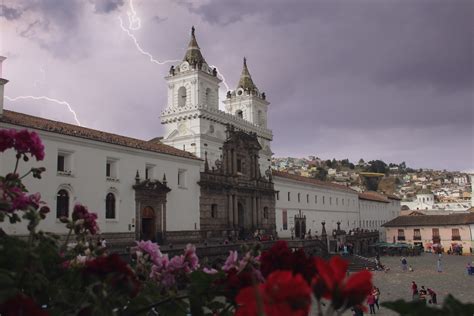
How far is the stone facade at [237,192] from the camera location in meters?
34.9

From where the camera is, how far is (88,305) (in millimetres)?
2730

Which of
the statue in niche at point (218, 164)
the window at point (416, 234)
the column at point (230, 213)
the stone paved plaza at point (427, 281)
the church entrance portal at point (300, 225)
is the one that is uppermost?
the statue in niche at point (218, 164)

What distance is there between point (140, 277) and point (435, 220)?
212 feet

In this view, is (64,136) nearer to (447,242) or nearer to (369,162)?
(447,242)

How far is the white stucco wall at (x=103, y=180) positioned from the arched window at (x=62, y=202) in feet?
0.85

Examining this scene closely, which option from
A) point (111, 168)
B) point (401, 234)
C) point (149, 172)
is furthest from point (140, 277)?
point (401, 234)

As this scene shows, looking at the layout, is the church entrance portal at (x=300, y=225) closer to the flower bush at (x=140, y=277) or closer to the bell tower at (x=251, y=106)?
the bell tower at (x=251, y=106)

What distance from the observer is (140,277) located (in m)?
3.59

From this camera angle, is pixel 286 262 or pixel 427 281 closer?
pixel 286 262

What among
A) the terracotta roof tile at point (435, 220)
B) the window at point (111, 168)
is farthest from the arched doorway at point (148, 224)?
the terracotta roof tile at point (435, 220)

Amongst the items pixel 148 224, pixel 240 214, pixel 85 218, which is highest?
pixel 240 214

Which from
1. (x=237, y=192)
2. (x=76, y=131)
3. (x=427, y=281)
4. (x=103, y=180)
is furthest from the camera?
(x=237, y=192)

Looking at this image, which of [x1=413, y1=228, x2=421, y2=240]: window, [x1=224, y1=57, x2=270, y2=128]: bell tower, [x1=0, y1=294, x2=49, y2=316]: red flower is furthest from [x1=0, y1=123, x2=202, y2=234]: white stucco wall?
Result: [x1=413, y1=228, x2=421, y2=240]: window

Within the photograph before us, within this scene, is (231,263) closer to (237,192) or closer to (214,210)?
(214,210)
